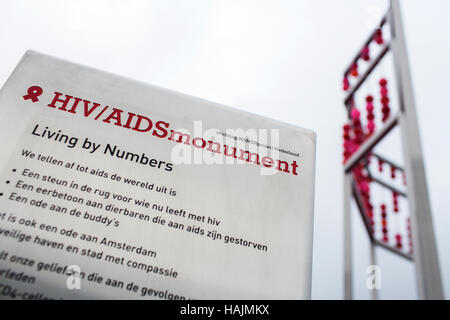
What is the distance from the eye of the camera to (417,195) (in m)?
1.36

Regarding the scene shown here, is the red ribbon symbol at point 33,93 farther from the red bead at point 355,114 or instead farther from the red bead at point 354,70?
the red bead at point 354,70

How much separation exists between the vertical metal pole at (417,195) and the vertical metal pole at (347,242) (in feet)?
2.80

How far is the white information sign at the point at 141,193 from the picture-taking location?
2.09ft

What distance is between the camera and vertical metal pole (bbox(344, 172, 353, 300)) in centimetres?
206

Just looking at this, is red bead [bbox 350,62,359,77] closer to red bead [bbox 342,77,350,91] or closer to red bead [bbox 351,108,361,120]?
red bead [bbox 342,77,350,91]

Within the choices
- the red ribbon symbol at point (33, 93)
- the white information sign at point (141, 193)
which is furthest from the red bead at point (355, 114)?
the red ribbon symbol at point (33, 93)

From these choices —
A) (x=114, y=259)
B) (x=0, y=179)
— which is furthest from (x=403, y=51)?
(x=0, y=179)

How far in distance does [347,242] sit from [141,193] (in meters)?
1.94

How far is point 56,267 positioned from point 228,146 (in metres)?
0.48

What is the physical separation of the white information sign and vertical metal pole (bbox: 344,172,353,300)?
1573 millimetres

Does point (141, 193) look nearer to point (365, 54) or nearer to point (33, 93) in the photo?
point (33, 93)

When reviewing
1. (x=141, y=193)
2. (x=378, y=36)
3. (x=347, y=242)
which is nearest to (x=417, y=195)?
(x=347, y=242)

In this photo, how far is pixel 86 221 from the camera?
26.4 inches

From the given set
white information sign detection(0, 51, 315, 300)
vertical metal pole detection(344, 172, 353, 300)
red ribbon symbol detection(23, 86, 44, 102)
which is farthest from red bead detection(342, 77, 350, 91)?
red ribbon symbol detection(23, 86, 44, 102)
